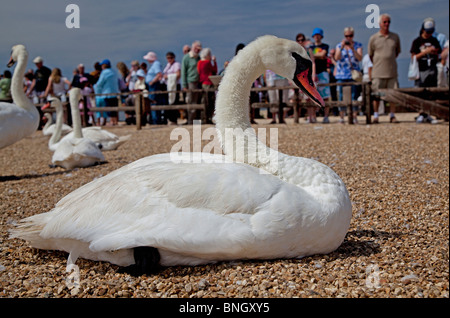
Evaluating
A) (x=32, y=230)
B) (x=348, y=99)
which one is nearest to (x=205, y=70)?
(x=348, y=99)

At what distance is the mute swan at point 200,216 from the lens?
10.7 ft

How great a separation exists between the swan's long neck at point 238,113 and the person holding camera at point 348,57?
28.0 ft

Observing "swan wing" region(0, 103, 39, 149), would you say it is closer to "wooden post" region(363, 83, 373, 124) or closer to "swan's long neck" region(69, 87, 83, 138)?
"swan's long neck" region(69, 87, 83, 138)

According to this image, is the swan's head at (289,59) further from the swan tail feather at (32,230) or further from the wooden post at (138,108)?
the wooden post at (138,108)

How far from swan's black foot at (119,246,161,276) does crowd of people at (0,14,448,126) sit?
8.45 meters

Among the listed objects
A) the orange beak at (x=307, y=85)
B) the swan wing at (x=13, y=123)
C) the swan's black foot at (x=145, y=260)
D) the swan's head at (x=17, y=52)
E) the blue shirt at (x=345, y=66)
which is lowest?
the swan's black foot at (x=145, y=260)

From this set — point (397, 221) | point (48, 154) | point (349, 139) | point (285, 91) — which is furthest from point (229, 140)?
point (285, 91)

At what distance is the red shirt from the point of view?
569 inches

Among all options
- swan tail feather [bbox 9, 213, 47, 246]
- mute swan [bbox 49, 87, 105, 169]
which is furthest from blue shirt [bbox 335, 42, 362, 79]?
swan tail feather [bbox 9, 213, 47, 246]

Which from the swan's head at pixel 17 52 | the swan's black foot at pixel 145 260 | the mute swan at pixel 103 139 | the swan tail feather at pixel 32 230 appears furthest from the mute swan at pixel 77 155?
the swan's black foot at pixel 145 260

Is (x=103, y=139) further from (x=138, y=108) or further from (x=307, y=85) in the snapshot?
(x=307, y=85)

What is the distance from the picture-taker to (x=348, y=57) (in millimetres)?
12641

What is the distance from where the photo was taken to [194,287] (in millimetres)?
3195
